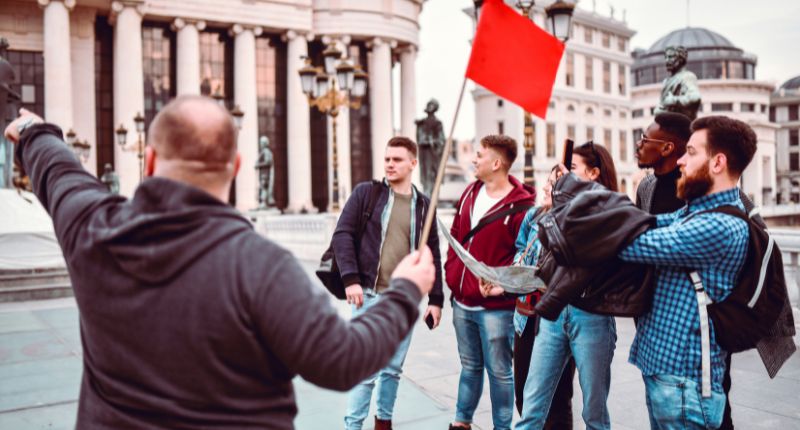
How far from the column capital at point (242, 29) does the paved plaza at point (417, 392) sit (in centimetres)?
3477

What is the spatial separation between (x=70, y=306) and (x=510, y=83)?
943cm

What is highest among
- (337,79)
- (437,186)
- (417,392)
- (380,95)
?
(380,95)

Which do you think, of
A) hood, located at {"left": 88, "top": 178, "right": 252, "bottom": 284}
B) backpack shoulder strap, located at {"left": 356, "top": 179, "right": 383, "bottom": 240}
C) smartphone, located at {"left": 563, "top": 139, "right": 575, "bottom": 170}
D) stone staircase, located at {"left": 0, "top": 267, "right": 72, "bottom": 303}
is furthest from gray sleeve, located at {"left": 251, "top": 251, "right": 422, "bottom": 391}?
stone staircase, located at {"left": 0, "top": 267, "right": 72, "bottom": 303}

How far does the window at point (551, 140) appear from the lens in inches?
2379

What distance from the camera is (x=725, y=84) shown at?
7844 centimetres

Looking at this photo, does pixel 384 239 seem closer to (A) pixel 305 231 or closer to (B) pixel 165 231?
(B) pixel 165 231

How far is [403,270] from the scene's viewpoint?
1973 millimetres

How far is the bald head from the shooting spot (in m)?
1.76

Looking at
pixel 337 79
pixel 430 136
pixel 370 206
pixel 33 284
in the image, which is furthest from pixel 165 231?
pixel 430 136

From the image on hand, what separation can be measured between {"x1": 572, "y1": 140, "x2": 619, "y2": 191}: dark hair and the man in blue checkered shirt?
39.2 inches

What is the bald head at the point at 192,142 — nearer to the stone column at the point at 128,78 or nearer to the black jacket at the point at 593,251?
the black jacket at the point at 593,251

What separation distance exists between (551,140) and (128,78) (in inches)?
1491

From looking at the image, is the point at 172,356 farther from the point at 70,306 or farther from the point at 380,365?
the point at 70,306

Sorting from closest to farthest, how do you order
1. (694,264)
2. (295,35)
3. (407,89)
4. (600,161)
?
(694,264)
(600,161)
(295,35)
(407,89)
